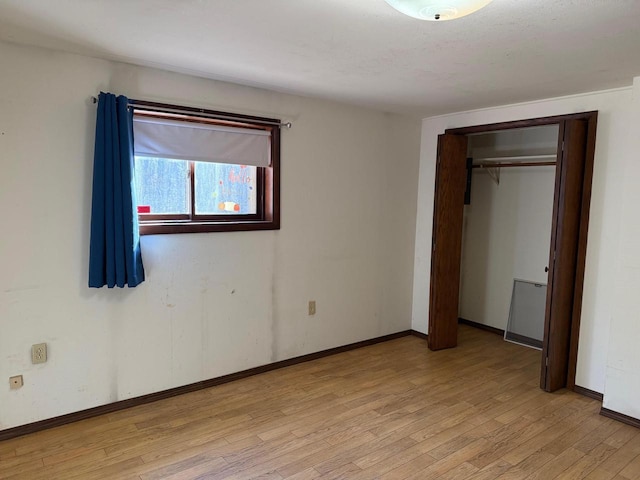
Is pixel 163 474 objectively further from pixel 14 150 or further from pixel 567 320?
pixel 567 320

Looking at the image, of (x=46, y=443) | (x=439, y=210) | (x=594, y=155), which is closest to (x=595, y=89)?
(x=594, y=155)

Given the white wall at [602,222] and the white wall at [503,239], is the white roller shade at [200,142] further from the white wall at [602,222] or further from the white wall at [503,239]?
the white wall at [503,239]

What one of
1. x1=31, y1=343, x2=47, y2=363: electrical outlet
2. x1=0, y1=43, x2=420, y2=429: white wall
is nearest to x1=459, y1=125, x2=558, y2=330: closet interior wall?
x1=0, y1=43, x2=420, y2=429: white wall

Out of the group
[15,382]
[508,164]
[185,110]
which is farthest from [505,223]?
[15,382]

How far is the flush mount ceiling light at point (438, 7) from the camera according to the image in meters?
1.50

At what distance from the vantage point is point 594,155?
10.5ft

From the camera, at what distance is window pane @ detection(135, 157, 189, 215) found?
3023 mm

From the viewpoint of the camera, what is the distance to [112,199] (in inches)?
105

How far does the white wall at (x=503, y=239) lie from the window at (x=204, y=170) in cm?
249

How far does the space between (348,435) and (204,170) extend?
2.06 meters

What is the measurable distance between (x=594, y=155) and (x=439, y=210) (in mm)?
1297

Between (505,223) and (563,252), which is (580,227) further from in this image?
(505,223)

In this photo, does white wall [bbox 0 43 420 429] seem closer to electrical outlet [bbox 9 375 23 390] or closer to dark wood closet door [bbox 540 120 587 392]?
electrical outlet [bbox 9 375 23 390]

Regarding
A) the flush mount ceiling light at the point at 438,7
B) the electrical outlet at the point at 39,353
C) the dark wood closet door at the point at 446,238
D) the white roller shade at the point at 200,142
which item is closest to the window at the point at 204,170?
the white roller shade at the point at 200,142
